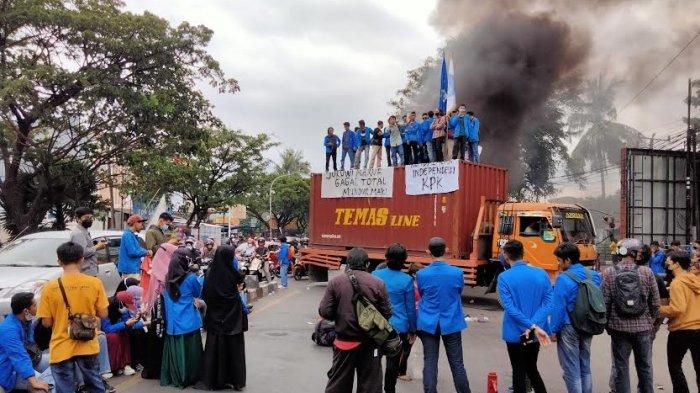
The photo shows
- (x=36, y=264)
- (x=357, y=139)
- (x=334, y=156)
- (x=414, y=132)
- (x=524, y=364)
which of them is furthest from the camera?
(x=334, y=156)

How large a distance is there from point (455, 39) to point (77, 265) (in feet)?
74.1

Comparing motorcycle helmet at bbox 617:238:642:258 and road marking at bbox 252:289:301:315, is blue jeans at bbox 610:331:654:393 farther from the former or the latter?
road marking at bbox 252:289:301:315

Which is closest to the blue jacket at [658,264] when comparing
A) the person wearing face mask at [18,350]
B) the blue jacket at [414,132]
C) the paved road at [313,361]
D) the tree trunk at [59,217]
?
the paved road at [313,361]

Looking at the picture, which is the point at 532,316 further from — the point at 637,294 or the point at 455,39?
the point at 455,39

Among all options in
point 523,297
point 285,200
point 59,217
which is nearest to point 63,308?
point 523,297

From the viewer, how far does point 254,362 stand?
7375 millimetres

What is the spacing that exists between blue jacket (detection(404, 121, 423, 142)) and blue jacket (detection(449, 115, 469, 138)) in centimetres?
115

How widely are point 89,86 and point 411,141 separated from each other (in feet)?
26.4

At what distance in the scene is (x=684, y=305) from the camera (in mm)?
5414

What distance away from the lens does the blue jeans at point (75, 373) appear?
448 centimetres

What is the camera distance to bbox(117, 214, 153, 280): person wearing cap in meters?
7.92

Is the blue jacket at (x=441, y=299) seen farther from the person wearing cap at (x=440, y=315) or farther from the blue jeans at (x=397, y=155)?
the blue jeans at (x=397, y=155)

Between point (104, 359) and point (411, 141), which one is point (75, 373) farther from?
point (411, 141)

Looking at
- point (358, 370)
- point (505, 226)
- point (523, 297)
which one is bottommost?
point (358, 370)
